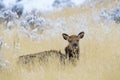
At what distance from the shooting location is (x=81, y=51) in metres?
12.8

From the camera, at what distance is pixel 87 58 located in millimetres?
11664

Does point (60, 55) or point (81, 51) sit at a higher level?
point (81, 51)

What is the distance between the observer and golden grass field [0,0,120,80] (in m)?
10.0

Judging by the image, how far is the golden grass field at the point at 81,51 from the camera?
32.9ft

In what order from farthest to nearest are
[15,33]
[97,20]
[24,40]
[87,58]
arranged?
[97,20]
[15,33]
[24,40]
[87,58]

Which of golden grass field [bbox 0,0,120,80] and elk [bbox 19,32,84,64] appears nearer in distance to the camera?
golden grass field [bbox 0,0,120,80]

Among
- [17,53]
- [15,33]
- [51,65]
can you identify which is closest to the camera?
[51,65]

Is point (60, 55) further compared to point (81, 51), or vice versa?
point (81, 51)

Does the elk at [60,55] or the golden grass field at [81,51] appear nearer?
the golden grass field at [81,51]

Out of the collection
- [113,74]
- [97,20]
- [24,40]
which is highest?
[97,20]

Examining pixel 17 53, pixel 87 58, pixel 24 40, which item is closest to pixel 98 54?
pixel 87 58

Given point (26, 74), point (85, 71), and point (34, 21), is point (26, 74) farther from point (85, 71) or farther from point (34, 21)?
point (34, 21)

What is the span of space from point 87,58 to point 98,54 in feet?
1.20

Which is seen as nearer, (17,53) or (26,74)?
(26,74)
